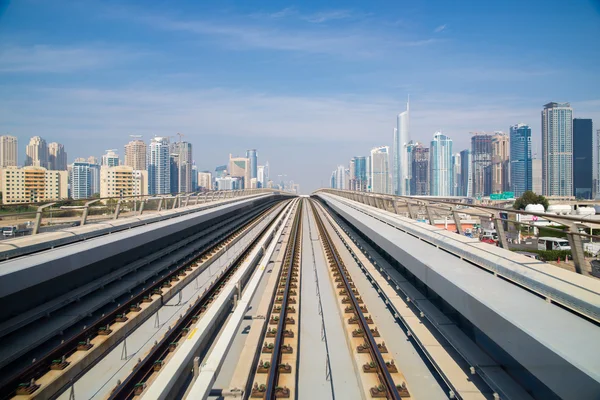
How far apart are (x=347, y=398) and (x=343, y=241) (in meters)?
12.0

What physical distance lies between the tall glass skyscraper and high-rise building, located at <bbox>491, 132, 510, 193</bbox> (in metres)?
2.83

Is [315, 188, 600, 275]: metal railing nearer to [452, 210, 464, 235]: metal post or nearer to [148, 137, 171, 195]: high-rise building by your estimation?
[452, 210, 464, 235]: metal post

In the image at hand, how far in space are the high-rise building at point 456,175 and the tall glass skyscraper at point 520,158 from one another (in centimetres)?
2754

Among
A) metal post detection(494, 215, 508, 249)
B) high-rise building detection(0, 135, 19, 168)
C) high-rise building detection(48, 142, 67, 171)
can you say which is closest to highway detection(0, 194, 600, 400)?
metal post detection(494, 215, 508, 249)

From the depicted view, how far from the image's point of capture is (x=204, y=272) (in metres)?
10.5

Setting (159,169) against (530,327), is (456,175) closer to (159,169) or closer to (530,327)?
(159,169)

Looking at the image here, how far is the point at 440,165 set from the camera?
174000mm

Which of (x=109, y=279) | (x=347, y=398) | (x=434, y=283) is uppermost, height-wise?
(x=434, y=283)

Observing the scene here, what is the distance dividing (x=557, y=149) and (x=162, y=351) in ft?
398

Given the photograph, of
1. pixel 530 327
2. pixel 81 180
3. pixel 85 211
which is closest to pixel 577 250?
pixel 530 327

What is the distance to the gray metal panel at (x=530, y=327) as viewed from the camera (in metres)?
2.49

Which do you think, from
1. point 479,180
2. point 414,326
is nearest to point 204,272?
point 414,326

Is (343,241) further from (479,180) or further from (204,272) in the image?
(479,180)

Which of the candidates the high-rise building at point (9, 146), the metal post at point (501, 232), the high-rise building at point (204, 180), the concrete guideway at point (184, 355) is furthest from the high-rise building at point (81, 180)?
the high-rise building at point (204, 180)
